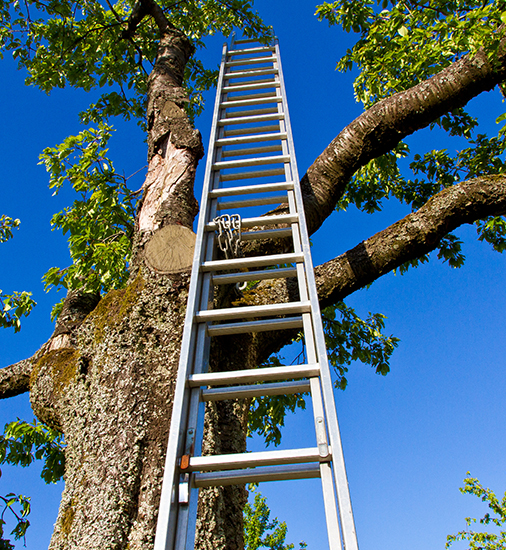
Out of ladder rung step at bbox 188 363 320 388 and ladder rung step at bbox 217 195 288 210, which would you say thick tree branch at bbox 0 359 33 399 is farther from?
ladder rung step at bbox 188 363 320 388

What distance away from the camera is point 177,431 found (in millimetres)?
1594

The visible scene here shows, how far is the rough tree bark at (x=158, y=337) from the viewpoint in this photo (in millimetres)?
1928

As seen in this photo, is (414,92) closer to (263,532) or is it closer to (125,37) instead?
(125,37)

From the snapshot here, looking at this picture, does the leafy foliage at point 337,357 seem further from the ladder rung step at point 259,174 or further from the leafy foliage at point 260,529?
the leafy foliage at point 260,529

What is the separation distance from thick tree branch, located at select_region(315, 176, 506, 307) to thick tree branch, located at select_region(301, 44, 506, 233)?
1.98 ft

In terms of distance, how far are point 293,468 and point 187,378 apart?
0.58 metres

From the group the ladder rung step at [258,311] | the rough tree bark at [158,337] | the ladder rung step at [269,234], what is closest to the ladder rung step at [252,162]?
the rough tree bark at [158,337]

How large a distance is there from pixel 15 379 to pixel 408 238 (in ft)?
11.6

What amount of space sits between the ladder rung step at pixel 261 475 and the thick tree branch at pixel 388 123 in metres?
2.52

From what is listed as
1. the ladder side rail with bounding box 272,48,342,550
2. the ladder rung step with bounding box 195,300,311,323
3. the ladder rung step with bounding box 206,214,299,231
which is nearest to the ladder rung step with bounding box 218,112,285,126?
the ladder rung step with bounding box 206,214,299,231

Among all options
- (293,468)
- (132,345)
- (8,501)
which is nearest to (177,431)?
(293,468)

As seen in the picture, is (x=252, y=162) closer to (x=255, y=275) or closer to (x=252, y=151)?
(x=252, y=151)

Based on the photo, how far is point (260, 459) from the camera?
1.53 m

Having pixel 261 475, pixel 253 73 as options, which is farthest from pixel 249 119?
pixel 261 475
